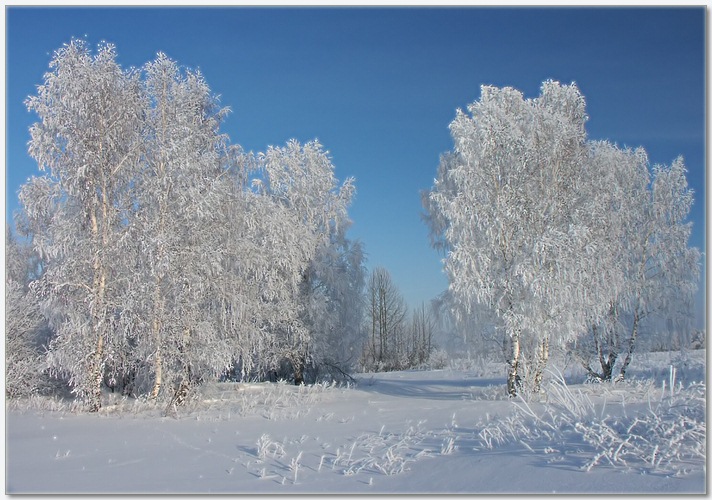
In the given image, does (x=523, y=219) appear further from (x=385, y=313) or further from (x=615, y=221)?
(x=385, y=313)

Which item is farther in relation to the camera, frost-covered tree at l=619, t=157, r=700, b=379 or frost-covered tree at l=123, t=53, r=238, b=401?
frost-covered tree at l=619, t=157, r=700, b=379

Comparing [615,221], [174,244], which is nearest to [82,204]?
[174,244]

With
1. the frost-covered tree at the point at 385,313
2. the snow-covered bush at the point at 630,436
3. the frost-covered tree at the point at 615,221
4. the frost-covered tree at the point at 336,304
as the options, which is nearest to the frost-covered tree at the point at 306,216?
the frost-covered tree at the point at 336,304

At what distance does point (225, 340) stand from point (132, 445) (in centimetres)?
543

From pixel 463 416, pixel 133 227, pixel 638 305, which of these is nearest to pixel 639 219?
pixel 638 305

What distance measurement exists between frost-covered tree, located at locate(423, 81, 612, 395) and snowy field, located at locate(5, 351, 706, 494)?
7.48ft

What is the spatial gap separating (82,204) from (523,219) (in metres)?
11.2

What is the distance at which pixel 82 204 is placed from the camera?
1411cm

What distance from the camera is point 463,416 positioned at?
11.3m

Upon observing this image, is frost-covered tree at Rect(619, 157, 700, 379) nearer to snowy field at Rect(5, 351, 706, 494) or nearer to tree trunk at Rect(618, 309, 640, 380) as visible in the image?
tree trunk at Rect(618, 309, 640, 380)

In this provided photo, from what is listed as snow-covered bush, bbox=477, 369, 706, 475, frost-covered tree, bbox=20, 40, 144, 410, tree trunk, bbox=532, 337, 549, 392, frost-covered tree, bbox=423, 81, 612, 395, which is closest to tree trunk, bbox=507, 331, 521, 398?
frost-covered tree, bbox=423, 81, 612, 395

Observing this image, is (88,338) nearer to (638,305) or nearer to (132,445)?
(132,445)

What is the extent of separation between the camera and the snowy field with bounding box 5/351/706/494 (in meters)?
5.93

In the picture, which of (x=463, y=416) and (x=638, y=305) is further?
(x=638, y=305)
